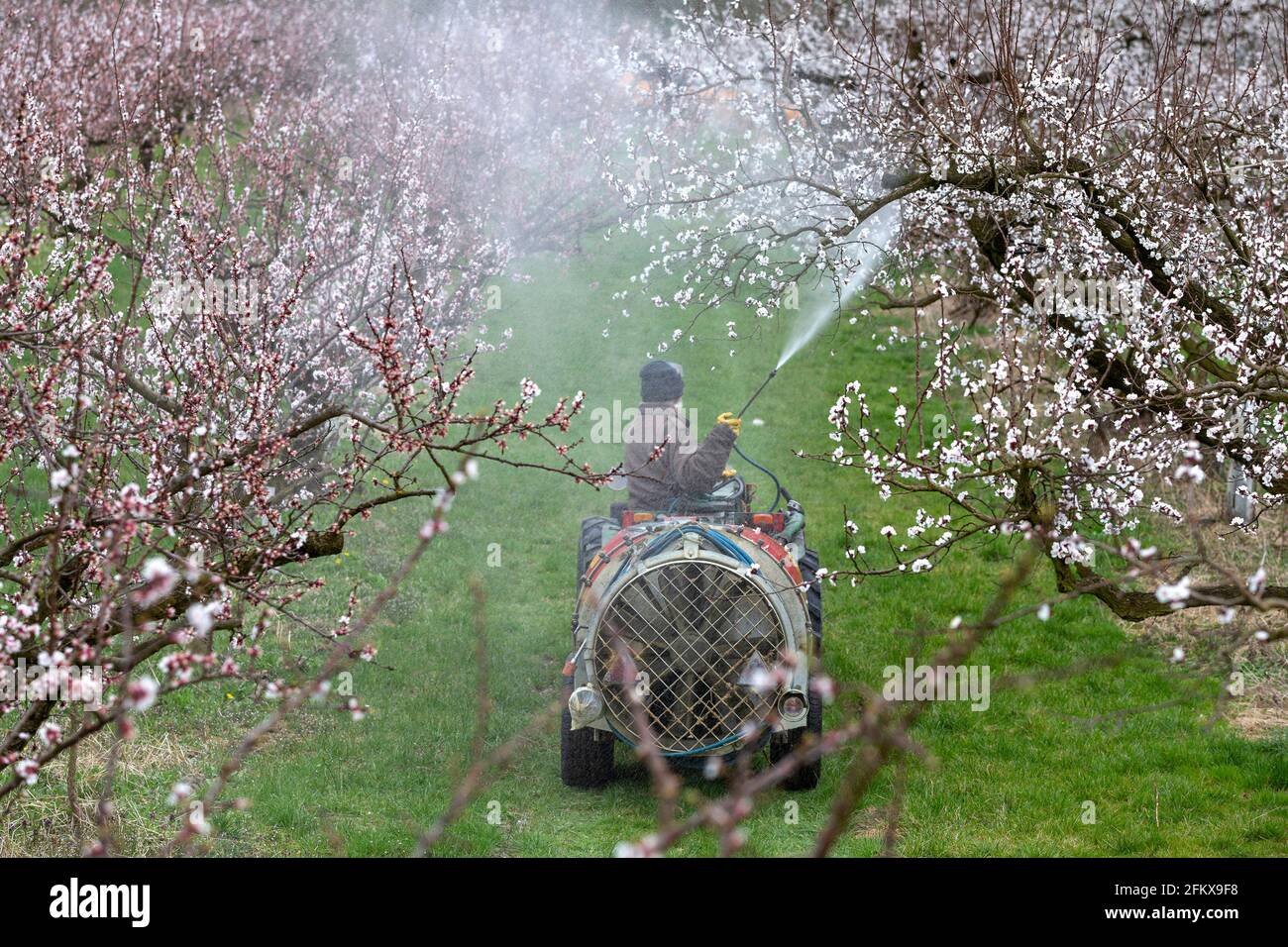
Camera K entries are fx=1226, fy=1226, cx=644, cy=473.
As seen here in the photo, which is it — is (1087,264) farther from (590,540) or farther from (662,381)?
(590,540)

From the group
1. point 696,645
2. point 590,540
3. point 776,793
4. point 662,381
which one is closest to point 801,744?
point 776,793

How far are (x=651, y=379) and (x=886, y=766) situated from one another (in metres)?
3.10

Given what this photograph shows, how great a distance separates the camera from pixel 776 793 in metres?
7.30

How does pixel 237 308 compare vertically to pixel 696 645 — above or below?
above

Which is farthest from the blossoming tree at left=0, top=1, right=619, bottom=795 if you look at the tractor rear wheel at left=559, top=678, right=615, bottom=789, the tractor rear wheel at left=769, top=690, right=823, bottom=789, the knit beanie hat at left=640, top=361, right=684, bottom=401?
the tractor rear wheel at left=769, top=690, right=823, bottom=789

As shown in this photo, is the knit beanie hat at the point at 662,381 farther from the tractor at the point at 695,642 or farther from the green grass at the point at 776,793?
the green grass at the point at 776,793

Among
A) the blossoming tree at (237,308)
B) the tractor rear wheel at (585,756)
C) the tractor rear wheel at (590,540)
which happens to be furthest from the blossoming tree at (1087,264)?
the blossoming tree at (237,308)

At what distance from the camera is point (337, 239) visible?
12.4m

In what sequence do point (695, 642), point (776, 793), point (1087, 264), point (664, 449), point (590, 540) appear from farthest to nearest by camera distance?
point (590, 540) → point (1087, 264) → point (664, 449) → point (776, 793) → point (695, 642)

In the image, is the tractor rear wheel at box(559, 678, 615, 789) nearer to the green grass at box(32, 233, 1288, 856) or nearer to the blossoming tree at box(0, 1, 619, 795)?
the green grass at box(32, 233, 1288, 856)

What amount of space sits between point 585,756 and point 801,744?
1419 mm

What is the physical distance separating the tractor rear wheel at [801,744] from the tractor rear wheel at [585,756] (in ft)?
3.46
